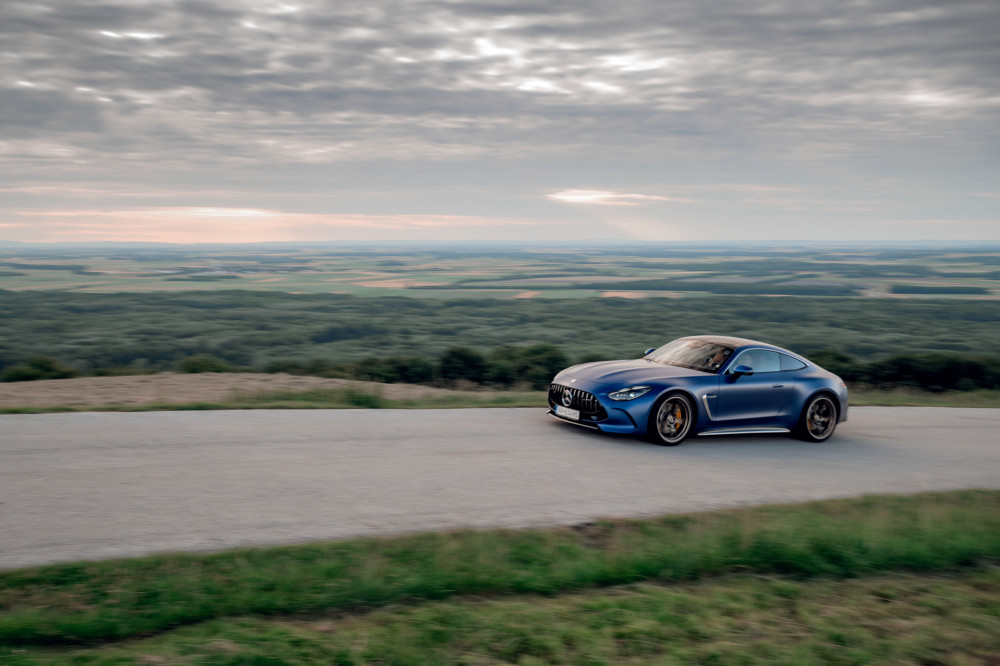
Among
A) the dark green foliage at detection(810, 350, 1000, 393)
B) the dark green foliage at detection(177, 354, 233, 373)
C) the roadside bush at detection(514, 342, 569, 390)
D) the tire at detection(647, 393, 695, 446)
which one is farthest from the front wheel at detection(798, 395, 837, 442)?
the dark green foliage at detection(810, 350, 1000, 393)

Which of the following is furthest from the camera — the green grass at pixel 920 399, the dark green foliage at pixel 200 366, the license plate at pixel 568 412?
the dark green foliage at pixel 200 366

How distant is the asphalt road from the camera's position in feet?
19.4

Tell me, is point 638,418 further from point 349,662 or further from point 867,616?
point 349,662

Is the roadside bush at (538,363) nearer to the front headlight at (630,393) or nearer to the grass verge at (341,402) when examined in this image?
the grass verge at (341,402)

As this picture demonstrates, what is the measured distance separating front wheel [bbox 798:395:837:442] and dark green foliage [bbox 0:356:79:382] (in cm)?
1552

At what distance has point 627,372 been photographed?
10406mm

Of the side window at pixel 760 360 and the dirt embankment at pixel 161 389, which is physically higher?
the side window at pixel 760 360

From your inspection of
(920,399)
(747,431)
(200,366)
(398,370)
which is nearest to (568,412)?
(747,431)

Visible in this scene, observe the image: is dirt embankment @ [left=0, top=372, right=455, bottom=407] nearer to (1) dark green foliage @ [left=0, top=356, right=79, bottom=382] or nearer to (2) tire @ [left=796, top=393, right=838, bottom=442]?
(1) dark green foliage @ [left=0, top=356, right=79, bottom=382]

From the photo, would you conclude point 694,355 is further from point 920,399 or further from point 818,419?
point 920,399

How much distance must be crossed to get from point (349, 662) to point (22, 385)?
13.4 meters

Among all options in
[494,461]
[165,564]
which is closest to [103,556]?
[165,564]

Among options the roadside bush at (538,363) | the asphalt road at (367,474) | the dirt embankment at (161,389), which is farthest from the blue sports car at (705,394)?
the roadside bush at (538,363)

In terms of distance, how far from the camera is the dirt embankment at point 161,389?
12734mm
